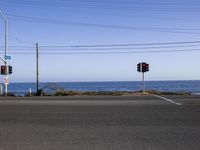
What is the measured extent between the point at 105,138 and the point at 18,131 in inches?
124

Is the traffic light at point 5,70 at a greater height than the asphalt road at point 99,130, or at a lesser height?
greater

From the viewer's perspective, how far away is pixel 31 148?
427 inches

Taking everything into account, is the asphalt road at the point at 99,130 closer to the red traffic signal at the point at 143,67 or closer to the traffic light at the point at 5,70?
the red traffic signal at the point at 143,67

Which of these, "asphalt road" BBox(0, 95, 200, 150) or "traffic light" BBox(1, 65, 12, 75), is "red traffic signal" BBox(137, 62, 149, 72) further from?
"asphalt road" BBox(0, 95, 200, 150)

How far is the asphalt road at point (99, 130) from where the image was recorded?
442 inches

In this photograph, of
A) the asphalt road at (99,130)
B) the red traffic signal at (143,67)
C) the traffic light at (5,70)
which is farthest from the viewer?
the traffic light at (5,70)

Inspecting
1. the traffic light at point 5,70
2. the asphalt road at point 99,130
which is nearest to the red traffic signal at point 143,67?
the traffic light at point 5,70

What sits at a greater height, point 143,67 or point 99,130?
point 143,67

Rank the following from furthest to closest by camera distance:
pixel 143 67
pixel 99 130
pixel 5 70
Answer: pixel 5 70, pixel 143 67, pixel 99 130

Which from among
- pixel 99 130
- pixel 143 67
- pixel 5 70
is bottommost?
pixel 99 130

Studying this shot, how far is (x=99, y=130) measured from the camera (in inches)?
541

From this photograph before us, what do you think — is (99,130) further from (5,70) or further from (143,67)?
(5,70)

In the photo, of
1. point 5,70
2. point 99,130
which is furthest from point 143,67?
point 99,130

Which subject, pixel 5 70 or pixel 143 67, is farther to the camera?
pixel 5 70
